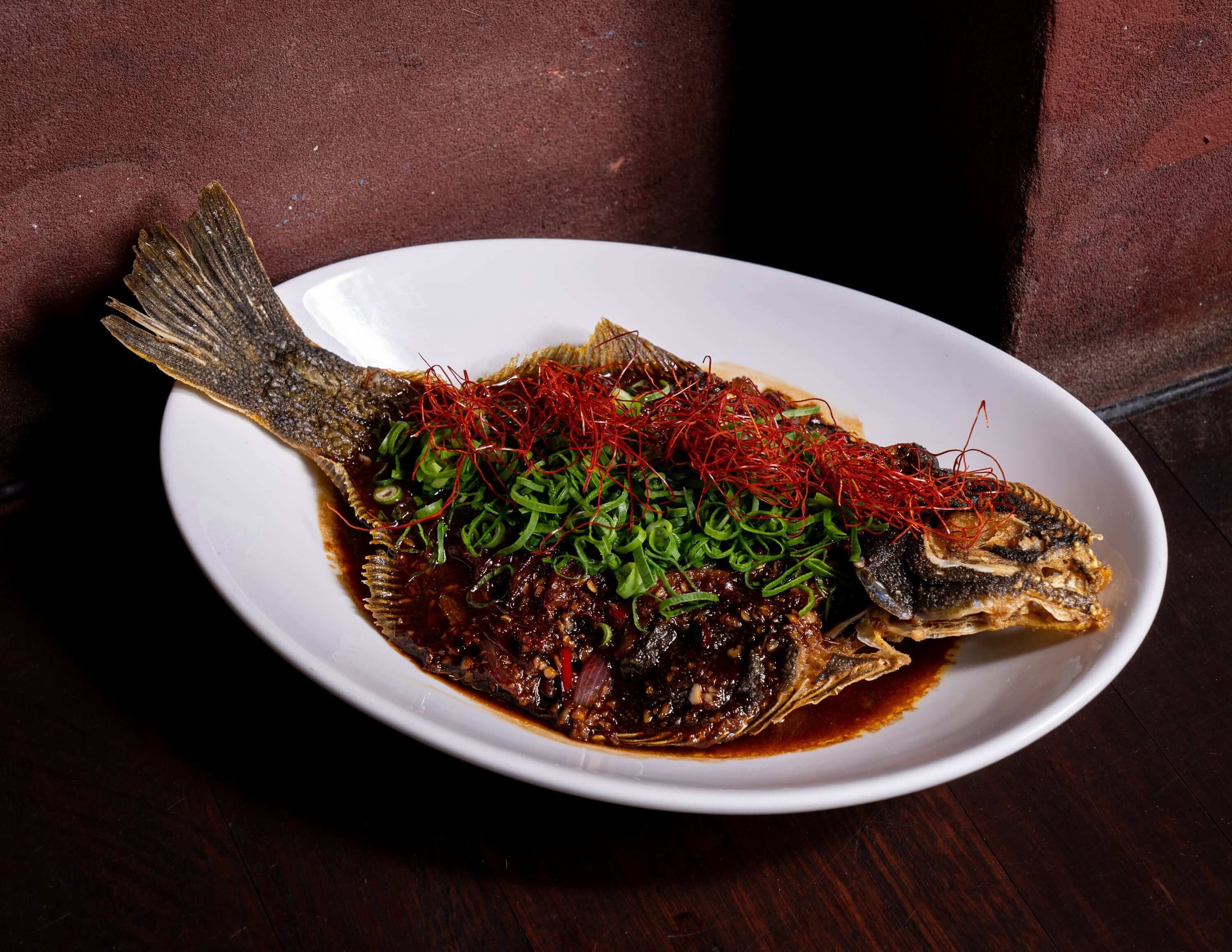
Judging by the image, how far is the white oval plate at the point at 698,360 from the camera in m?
2.01

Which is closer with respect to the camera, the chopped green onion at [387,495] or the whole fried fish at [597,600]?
the whole fried fish at [597,600]

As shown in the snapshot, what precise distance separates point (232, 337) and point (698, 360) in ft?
3.97

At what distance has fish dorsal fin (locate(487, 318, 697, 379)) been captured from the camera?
279cm

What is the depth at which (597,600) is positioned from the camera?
7.75ft

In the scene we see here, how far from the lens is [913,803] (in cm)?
238

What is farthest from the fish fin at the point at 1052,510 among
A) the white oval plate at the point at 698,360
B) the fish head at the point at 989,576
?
the white oval plate at the point at 698,360

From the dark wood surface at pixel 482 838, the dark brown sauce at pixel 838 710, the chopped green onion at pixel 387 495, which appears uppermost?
the chopped green onion at pixel 387 495

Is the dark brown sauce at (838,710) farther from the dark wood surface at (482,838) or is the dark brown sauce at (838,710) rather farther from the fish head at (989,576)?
the dark wood surface at (482,838)

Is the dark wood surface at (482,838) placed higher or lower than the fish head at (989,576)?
lower

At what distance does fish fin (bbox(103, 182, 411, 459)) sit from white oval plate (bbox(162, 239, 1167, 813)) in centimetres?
7

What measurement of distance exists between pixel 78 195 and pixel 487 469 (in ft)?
4.06

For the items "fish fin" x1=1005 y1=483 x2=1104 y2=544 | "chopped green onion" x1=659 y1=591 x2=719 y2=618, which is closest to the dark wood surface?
"chopped green onion" x1=659 y1=591 x2=719 y2=618

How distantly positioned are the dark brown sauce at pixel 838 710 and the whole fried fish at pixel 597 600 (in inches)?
1.1

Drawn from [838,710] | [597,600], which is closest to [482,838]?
[597,600]
